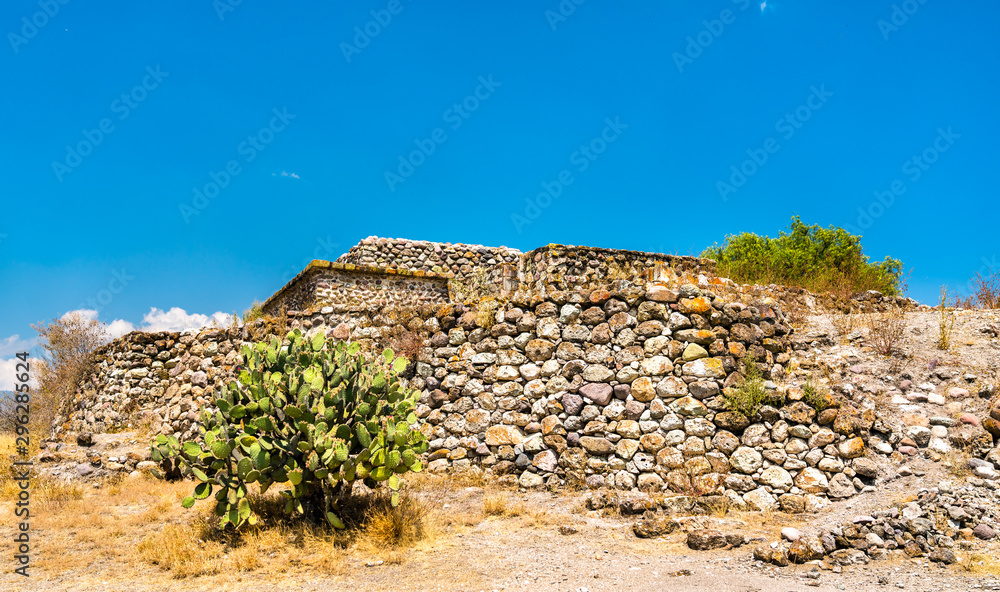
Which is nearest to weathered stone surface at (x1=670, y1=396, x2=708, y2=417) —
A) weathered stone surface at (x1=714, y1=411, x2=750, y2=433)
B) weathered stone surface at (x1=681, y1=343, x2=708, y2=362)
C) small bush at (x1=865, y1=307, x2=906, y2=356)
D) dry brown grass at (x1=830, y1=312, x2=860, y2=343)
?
weathered stone surface at (x1=714, y1=411, x2=750, y2=433)

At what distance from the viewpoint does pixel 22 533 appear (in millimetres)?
6066

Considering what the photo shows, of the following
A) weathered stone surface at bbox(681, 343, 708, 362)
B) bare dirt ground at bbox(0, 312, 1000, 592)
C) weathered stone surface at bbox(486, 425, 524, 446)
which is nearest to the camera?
bare dirt ground at bbox(0, 312, 1000, 592)

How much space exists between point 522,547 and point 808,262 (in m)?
16.5

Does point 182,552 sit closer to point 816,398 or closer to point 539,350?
point 539,350

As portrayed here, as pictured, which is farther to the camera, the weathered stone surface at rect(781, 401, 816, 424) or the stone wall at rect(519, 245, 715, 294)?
the stone wall at rect(519, 245, 715, 294)

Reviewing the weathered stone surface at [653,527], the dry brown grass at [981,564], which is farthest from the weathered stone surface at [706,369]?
the dry brown grass at [981,564]

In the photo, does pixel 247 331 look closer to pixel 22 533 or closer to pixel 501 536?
pixel 22 533

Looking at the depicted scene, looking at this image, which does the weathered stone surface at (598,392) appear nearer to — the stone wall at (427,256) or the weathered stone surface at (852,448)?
the weathered stone surface at (852,448)

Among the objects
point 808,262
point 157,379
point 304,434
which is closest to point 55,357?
point 157,379

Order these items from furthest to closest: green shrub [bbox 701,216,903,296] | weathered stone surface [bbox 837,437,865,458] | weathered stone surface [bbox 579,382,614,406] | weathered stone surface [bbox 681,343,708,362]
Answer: green shrub [bbox 701,216,903,296]
weathered stone surface [bbox 579,382,614,406]
weathered stone surface [bbox 681,343,708,362]
weathered stone surface [bbox 837,437,865,458]

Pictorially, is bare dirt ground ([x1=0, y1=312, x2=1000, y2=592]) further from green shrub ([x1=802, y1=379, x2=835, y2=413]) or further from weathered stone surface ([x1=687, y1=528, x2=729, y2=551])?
green shrub ([x1=802, y1=379, x2=835, y2=413])

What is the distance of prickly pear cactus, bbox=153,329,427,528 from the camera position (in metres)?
5.22

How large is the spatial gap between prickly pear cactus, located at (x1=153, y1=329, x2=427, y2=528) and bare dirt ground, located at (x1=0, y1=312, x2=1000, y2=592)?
49cm

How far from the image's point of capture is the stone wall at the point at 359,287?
1413cm
